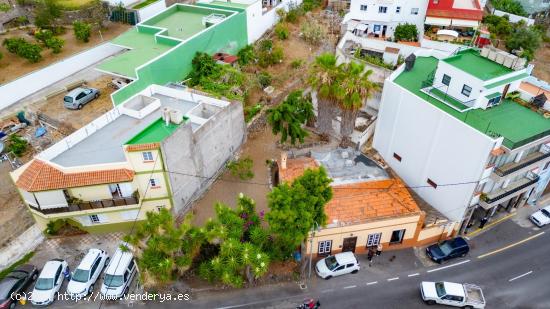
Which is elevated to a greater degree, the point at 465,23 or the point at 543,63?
the point at 465,23

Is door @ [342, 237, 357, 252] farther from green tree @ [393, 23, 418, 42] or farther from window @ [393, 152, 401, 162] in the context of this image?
green tree @ [393, 23, 418, 42]

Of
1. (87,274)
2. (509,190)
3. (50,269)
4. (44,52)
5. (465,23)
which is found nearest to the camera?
(87,274)

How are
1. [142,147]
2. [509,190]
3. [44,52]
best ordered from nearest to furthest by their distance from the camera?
[142,147] → [509,190] → [44,52]

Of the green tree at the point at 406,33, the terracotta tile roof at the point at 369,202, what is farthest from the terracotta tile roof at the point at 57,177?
the green tree at the point at 406,33

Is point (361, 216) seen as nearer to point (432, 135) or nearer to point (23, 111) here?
point (432, 135)

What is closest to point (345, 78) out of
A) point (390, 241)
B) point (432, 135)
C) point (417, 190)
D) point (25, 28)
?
point (432, 135)

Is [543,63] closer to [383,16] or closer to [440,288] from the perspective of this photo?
[383,16]

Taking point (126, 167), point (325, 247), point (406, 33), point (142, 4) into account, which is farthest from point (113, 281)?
point (142, 4)
